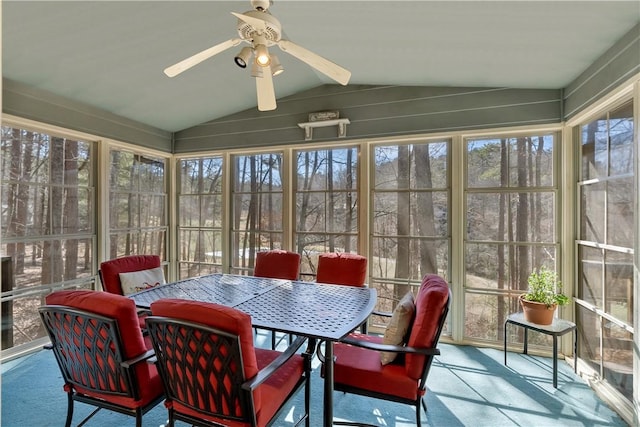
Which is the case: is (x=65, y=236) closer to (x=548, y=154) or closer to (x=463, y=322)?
(x=463, y=322)

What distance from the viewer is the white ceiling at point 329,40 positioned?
2363 millimetres

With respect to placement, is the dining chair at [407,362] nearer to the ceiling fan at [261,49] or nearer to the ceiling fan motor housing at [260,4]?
the ceiling fan at [261,49]

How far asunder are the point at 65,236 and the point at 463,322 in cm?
430

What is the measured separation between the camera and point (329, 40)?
117 inches

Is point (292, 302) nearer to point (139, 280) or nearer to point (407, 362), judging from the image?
point (407, 362)

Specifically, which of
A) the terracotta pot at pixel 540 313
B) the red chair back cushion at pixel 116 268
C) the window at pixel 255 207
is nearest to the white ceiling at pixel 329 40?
the window at pixel 255 207

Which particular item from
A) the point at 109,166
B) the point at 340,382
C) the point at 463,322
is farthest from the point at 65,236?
the point at 463,322

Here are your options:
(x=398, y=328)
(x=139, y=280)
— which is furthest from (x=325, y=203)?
(x=398, y=328)

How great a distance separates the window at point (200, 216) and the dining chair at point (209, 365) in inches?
120

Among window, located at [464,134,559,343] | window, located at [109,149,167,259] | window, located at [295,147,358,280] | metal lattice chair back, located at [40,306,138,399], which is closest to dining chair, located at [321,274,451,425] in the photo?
metal lattice chair back, located at [40,306,138,399]

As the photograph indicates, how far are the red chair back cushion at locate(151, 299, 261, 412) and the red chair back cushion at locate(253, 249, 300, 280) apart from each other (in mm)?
1846

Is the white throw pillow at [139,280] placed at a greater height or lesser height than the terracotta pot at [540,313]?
greater

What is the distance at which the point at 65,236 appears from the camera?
3.76m

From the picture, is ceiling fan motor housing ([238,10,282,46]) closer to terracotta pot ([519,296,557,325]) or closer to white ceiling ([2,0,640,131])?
white ceiling ([2,0,640,131])
